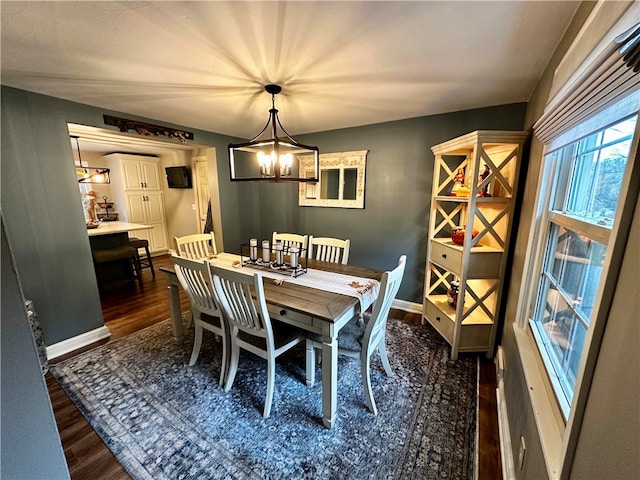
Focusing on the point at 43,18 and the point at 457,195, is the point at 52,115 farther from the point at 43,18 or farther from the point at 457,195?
the point at 457,195

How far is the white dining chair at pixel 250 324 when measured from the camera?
1.52 meters

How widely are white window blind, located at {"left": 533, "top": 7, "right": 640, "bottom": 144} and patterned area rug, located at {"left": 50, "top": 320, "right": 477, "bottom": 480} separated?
5.78 feet

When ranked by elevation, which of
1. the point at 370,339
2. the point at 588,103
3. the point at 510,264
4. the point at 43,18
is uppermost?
the point at 43,18

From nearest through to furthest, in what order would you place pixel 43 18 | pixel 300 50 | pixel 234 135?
pixel 43 18 → pixel 300 50 → pixel 234 135

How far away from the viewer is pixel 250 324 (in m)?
1.70

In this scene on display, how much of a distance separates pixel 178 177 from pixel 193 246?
336 cm

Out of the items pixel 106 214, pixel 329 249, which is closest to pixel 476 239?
pixel 329 249

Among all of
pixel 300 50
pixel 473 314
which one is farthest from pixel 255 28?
pixel 473 314

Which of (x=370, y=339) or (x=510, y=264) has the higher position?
(x=510, y=264)

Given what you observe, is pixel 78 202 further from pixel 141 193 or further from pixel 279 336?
pixel 141 193

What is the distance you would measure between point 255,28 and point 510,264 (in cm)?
245

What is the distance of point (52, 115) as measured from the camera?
2141mm

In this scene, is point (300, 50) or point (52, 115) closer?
point (300, 50)

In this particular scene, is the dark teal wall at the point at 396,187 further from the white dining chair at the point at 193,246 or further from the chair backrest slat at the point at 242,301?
the chair backrest slat at the point at 242,301
